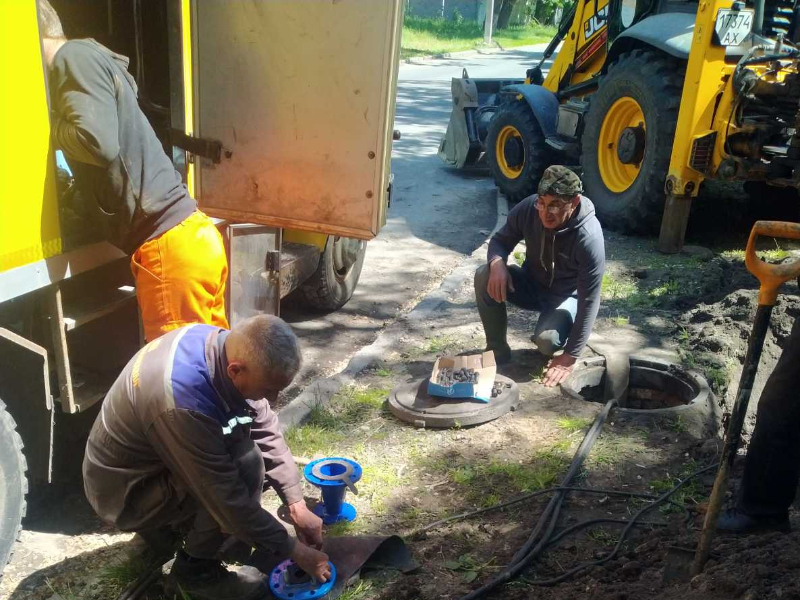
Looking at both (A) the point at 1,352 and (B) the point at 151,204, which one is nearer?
(A) the point at 1,352

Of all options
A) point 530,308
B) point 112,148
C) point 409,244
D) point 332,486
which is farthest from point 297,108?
point 409,244

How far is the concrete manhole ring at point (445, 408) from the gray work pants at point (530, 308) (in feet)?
1.51

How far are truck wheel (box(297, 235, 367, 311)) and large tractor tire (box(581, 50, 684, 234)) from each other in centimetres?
283

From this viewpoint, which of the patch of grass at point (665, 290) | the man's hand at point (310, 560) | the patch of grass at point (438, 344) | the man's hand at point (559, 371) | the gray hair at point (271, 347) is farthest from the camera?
the patch of grass at point (665, 290)

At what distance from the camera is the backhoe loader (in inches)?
255

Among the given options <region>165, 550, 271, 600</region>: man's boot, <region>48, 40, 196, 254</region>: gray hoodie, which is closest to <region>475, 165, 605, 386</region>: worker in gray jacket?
<region>48, 40, 196, 254</region>: gray hoodie

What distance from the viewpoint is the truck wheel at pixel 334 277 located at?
226 inches

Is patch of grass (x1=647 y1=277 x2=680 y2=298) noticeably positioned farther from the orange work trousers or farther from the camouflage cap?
the orange work trousers

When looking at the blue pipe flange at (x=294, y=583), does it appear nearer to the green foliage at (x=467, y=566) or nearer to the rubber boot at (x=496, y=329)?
the green foliage at (x=467, y=566)

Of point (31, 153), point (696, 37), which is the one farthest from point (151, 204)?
point (696, 37)

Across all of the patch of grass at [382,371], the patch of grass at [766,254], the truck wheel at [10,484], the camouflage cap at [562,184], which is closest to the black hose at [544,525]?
the camouflage cap at [562,184]

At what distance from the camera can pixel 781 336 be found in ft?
17.1

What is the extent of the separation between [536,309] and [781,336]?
1.65 meters

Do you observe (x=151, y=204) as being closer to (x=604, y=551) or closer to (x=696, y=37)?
(x=604, y=551)
